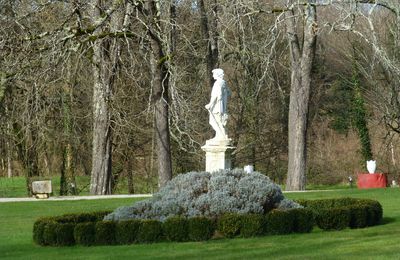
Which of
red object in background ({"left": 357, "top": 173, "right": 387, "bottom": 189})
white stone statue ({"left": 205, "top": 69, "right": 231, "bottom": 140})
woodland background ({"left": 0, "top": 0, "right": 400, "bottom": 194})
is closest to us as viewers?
white stone statue ({"left": 205, "top": 69, "right": 231, "bottom": 140})

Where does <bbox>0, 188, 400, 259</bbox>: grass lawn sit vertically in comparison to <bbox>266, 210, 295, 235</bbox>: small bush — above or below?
below

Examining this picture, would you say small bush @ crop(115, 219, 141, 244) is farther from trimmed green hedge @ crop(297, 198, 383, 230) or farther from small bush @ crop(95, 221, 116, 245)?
trimmed green hedge @ crop(297, 198, 383, 230)

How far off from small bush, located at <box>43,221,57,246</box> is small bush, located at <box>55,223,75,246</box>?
5 cm

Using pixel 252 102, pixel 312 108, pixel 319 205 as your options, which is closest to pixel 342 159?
pixel 312 108

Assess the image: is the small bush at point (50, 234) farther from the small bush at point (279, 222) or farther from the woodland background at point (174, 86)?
the woodland background at point (174, 86)

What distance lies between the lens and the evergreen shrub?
14.6m

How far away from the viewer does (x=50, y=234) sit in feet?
47.4

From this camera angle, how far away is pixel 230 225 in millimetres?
14805

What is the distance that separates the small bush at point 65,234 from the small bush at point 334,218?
14.1 feet

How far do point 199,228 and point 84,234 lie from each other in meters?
1.77

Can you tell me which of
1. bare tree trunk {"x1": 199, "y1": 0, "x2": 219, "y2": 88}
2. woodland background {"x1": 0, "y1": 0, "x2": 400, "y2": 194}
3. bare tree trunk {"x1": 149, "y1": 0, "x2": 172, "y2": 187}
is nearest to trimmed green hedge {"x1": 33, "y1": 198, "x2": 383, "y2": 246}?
woodland background {"x1": 0, "y1": 0, "x2": 400, "y2": 194}

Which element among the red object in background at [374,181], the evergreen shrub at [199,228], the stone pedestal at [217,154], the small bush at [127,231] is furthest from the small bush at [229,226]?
the red object in background at [374,181]

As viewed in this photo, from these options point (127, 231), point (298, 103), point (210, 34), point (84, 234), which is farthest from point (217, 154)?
point (210, 34)

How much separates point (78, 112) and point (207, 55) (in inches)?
218
